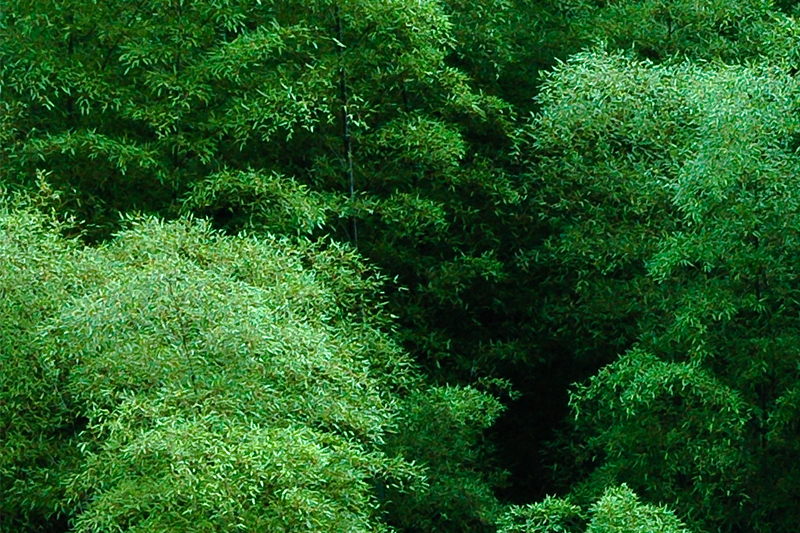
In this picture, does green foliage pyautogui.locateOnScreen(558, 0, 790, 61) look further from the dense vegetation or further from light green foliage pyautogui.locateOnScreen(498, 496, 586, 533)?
light green foliage pyautogui.locateOnScreen(498, 496, 586, 533)

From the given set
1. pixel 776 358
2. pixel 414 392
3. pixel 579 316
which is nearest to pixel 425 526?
pixel 414 392

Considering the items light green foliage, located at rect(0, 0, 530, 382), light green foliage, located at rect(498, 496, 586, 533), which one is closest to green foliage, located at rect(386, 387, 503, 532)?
light green foliage, located at rect(0, 0, 530, 382)

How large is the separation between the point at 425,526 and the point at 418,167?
3.17m

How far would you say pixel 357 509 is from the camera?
32.7 ft

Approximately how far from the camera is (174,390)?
9.45 metres

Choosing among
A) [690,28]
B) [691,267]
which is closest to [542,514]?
[691,267]

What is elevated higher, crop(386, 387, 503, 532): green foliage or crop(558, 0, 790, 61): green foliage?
crop(558, 0, 790, 61): green foliage

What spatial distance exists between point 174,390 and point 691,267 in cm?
476

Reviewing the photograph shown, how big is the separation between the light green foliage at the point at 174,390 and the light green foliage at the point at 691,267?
8.16ft

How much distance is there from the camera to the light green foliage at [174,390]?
9.11 m

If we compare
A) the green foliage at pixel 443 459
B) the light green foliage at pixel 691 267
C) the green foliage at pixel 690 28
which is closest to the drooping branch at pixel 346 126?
the green foliage at pixel 443 459

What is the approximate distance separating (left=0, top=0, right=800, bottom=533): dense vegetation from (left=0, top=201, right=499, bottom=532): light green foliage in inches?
0.9

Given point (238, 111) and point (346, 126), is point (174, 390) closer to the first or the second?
point (238, 111)

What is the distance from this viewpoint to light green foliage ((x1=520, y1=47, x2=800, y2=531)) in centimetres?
1125
